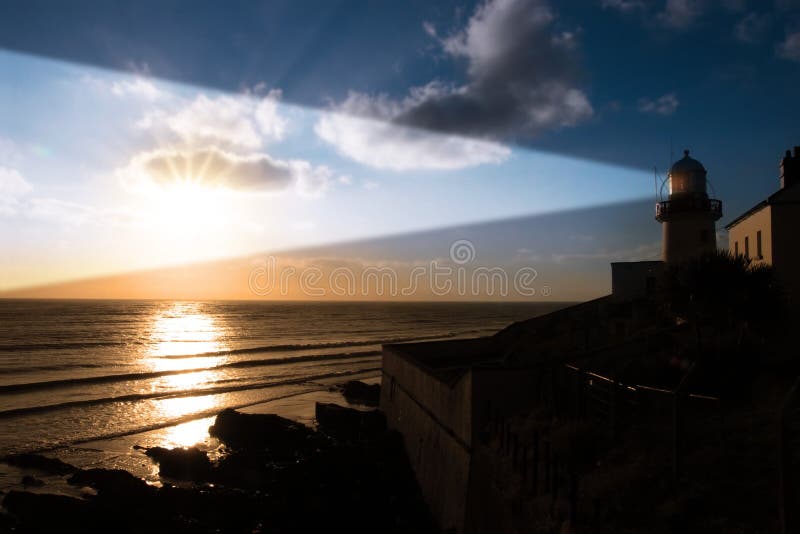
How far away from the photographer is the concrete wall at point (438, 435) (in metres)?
10.7

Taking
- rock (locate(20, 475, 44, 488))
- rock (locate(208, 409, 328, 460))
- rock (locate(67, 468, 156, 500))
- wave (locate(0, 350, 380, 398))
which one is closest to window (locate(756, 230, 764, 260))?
rock (locate(208, 409, 328, 460))

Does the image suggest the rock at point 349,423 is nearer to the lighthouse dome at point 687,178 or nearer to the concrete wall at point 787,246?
the concrete wall at point 787,246

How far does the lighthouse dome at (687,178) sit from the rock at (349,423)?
1805 cm

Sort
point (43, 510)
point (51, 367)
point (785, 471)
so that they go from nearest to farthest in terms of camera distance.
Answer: point (785, 471)
point (43, 510)
point (51, 367)

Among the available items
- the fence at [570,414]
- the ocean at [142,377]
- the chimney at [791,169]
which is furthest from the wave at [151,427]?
the chimney at [791,169]

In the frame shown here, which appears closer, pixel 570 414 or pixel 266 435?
pixel 570 414

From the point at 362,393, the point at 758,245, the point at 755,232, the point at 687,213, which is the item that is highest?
the point at 687,213

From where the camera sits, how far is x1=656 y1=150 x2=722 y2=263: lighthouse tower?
1028 inches

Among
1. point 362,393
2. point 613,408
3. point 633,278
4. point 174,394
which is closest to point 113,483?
point 613,408

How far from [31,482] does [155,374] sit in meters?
26.0

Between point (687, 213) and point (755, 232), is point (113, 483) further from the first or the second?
point (687, 213)

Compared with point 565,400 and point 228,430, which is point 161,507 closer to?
point 228,430

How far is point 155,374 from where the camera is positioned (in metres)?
40.7

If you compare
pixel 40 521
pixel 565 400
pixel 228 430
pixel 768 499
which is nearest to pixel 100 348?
pixel 228 430
